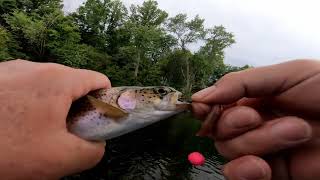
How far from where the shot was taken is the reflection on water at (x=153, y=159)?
73.5 feet

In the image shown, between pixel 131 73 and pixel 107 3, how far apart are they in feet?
37.4

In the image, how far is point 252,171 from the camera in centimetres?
254

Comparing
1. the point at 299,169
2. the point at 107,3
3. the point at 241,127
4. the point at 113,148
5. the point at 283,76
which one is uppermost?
the point at 107,3

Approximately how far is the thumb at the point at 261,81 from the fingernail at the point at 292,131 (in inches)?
12.7

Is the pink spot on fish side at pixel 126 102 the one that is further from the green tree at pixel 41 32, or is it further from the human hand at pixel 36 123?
the green tree at pixel 41 32

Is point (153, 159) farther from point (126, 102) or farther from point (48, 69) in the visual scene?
point (48, 69)

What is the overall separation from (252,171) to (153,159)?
24.2 m

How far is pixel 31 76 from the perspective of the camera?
8.25 ft

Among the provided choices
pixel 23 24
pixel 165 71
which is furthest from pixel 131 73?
pixel 23 24

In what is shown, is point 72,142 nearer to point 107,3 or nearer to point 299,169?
point 299,169

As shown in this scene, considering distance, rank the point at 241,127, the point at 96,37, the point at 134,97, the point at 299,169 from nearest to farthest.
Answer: the point at 241,127, the point at 299,169, the point at 134,97, the point at 96,37

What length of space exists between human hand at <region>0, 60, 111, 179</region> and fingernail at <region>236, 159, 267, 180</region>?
3.39 ft

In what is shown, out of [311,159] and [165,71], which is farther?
[165,71]

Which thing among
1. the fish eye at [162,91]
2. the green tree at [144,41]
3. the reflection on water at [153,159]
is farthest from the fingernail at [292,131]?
the green tree at [144,41]
